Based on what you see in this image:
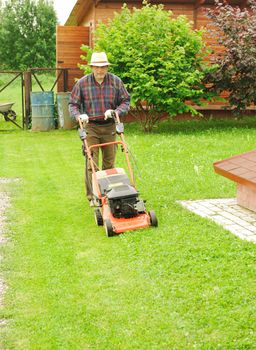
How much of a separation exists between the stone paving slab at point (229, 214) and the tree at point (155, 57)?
6.63 meters

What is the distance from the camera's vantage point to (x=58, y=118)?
1695cm

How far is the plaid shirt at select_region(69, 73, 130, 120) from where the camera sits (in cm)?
773

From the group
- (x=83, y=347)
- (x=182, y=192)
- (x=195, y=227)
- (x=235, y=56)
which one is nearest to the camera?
(x=83, y=347)

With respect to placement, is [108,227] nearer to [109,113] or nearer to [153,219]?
[153,219]

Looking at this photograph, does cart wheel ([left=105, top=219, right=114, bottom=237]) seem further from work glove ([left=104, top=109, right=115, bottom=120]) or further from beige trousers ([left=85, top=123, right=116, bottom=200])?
work glove ([left=104, top=109, right=115, bottom=120])

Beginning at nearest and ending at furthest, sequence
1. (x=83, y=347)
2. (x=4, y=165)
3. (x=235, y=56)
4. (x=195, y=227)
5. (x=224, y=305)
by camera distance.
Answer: (x=83, y=347)
(x=224, y=305)
(x=195, y=227)
(x=4, y=165)
(x=235, y=56)

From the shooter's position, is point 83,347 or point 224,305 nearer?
point 83,347

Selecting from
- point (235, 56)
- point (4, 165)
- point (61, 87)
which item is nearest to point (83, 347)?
point (4, 165)

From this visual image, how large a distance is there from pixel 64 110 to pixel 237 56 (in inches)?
175

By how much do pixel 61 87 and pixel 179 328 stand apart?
14129 mm

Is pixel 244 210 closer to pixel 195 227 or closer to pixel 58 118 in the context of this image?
pixel 195 227

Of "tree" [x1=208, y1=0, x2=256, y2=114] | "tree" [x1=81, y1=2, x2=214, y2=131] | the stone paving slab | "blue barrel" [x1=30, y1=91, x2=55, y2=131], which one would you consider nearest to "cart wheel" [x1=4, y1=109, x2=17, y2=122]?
"blue barrel" [x1=30, y1=91, x2=55, y2=131]

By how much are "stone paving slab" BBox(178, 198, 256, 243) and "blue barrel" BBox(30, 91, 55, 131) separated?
8.96m

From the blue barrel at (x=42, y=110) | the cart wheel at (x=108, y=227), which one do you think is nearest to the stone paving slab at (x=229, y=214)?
the cart wheel at (x=108, y=227)
